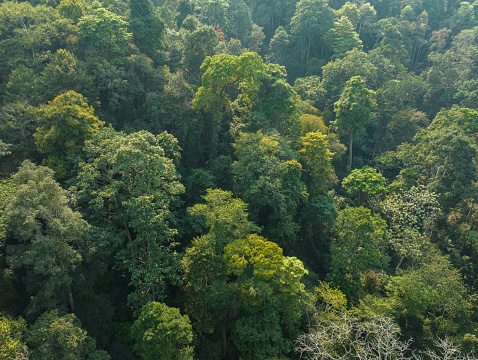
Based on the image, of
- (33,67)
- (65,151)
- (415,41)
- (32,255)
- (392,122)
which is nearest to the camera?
(32,255)

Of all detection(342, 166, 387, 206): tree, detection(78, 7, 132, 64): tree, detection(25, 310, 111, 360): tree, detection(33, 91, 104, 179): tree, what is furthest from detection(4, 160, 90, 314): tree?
detection(342, 166, 387, 206): tree

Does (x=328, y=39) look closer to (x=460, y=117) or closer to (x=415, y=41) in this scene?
(x=415, y=41)

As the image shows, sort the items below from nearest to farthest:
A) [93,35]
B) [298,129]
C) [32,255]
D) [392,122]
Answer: [32,255] → [93,35] → [298,129] → [392,122]

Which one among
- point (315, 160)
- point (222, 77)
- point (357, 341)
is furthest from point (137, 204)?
point (315, 160)

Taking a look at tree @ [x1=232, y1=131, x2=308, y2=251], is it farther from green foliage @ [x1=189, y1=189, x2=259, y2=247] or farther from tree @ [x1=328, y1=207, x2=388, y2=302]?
green foliage @ [x1=189, y1=189, x2=259, y2=247]

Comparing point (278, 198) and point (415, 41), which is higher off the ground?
point (415, 41)

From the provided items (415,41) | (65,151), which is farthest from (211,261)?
(415,41)

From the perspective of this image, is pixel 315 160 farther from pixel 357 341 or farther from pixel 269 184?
pixel 357 341

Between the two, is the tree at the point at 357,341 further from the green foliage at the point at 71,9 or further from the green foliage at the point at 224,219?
the green foliage at the point at 71,9
